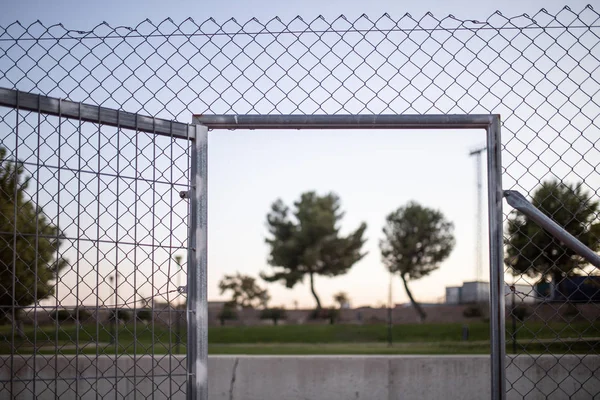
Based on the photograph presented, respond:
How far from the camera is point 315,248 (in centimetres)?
Result: 4756

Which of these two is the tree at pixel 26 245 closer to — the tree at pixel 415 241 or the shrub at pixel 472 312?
the shrub at pixel 472 312

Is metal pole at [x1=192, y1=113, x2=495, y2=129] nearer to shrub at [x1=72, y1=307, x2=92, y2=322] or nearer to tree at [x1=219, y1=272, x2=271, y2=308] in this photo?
shrub at [x1=72, y1=307, x2=92, y2=322]

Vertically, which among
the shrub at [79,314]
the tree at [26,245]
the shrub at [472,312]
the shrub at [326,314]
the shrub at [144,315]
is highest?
the tree at [26,245]

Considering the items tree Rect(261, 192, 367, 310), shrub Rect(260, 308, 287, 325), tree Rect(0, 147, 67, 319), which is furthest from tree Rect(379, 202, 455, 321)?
tree Rect(0, 147, 67, 319)

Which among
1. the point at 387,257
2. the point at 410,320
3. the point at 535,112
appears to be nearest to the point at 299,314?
the point at 410,320

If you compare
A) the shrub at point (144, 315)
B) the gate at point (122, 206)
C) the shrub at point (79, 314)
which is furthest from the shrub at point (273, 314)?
the gate at point (122, 206)

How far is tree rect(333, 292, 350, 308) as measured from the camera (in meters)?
41.5

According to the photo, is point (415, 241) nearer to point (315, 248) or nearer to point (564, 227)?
point (315, 248)

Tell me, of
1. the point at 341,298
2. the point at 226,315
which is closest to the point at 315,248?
the point at 341,298

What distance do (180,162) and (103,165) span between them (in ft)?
1.09

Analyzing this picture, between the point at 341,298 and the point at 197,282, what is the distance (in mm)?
40545

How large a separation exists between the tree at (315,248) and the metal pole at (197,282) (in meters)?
44.5

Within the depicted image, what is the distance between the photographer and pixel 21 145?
98.5 inches

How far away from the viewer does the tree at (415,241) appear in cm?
4491
